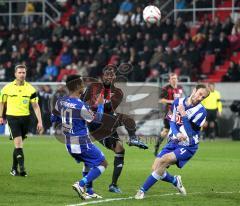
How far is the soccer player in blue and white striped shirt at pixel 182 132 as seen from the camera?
1220 centimetres

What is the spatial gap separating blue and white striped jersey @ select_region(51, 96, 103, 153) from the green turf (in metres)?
0.89

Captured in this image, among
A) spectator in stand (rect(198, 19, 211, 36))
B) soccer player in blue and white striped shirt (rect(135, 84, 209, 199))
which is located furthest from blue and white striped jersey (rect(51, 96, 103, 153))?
spectator in stand (rect(198, 19, 211, 36))

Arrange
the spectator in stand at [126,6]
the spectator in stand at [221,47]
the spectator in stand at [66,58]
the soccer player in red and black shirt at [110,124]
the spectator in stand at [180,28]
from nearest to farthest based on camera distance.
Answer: the soccer player in red and black shirt at [110,124] < the spectator in stand at [221,47] < the spectator in stand at [180,28] < the spectator in stand at [66,58] < the spectator in stand at [126,6]

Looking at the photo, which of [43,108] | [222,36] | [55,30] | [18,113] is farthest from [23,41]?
[18,113]

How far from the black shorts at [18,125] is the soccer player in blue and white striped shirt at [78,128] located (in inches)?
154

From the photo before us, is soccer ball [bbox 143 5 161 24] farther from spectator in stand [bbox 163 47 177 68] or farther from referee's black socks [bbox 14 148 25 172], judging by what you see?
referee's black socks [bbox 14 148 25 172]

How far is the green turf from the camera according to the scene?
1234 cm

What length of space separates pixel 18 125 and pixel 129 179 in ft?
8.68

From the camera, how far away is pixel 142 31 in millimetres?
31781

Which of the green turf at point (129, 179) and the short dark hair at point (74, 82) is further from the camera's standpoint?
the green turf at point (129, 179)

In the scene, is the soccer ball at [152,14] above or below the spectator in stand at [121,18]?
above

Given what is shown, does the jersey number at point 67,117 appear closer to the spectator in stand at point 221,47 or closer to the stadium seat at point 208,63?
the spectator in stand at point 221,47

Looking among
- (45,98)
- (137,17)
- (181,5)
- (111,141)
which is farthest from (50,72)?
(111,141)

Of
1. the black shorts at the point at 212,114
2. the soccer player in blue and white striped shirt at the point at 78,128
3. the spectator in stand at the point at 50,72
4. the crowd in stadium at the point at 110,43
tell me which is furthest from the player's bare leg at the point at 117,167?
the spectator in stand at the point at 50,72
